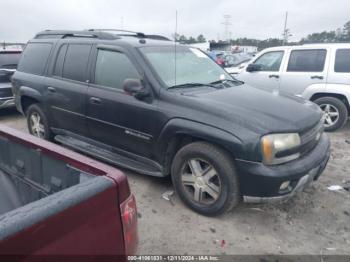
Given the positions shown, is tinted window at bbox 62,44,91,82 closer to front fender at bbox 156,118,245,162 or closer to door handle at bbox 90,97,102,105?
door handle at bbox 90,97,102,105

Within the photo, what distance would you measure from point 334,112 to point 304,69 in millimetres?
1097

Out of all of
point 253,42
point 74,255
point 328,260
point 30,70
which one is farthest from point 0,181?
point 253,42

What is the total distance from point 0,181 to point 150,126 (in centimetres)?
168

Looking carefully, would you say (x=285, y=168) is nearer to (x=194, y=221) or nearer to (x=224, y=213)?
(x=224, y=213)

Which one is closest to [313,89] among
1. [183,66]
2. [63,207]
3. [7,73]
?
[183,66]

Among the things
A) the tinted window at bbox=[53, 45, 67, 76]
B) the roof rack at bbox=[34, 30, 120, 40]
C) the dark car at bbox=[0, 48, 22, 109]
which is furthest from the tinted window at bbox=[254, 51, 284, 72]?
the dark car at bbox=[0, 48, 22, 109]

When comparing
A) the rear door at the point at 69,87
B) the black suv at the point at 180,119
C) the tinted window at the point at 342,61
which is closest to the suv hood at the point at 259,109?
the black suv at the point at 180,119

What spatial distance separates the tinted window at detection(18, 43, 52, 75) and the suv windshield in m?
2.00

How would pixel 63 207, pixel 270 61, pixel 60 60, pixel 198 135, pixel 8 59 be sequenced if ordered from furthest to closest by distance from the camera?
pixel 8 59 → pixel 270 61 → pixel 60 60 → pixel 198 135 → pixel 63 207

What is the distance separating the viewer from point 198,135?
3086 millimetres

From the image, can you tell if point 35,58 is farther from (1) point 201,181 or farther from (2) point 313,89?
(2) point 313,89

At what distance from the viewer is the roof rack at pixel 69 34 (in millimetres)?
4179

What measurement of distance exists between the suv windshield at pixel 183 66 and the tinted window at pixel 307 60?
3034 millimetres

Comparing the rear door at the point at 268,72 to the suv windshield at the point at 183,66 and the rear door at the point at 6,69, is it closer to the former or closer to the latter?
the suv windshield at the point at 183,66
